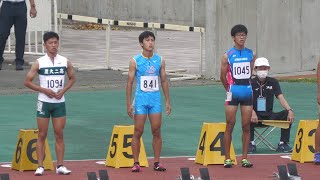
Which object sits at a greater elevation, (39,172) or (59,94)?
(59,94)

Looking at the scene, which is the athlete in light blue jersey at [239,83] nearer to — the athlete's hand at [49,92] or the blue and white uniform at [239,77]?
the blue and white uniform at [239,77]

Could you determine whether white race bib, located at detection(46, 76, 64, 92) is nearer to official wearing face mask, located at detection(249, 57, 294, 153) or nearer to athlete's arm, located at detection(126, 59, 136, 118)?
athlete's arm, located at detection(126, 59, 136, 118)

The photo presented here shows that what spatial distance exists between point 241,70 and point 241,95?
34 centimetres

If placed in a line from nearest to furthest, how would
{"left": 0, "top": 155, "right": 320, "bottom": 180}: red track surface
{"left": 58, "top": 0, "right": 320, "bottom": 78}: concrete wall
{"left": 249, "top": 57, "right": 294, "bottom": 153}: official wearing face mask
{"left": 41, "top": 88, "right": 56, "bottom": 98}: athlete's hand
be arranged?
{"left": 0, "top": 155, "right": 320, "bottom": 180}: red track surface → {"left": 41, "top": 88, "right": 56, "bottom": 98}: athlete's hand → {"left": 249, "top": 57, "right": 294, "bottom": 153}: official wearing face mask → {"left": 58, "top": 0, "right": 320, "bottom": 78}: concrete wall

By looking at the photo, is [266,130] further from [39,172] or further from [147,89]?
[39,172]

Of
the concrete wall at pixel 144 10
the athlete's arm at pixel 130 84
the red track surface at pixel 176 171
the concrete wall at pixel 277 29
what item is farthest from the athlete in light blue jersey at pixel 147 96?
the concrete wall at pixel 144 10

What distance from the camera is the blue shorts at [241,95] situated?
54.6 feet

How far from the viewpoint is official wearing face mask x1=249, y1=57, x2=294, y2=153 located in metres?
18.1

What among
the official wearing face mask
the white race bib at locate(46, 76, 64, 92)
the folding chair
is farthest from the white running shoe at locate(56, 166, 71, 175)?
the folding chair

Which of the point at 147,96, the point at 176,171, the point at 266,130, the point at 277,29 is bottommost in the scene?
the point at 176,171

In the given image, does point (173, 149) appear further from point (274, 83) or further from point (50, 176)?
point (50, 176)

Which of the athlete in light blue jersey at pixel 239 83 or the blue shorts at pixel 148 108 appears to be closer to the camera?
the blue shorts at pixel 148 108

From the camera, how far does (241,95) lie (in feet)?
54.6

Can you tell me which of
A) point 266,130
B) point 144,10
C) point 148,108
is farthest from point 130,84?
point 144,10
